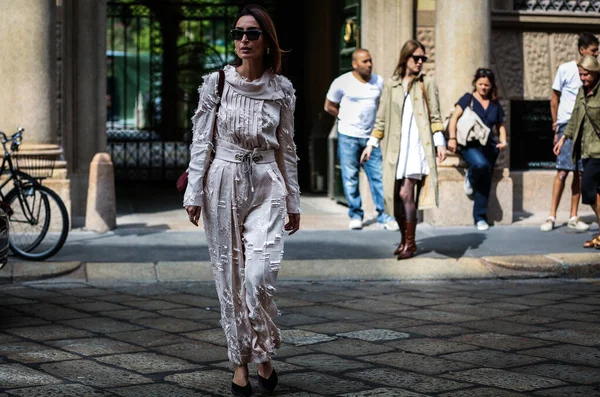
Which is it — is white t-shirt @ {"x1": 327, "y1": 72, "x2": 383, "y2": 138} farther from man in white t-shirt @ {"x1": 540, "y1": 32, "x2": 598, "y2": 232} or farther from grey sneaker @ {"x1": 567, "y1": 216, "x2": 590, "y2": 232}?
grey sneaker @ {"x1": 567, "y1": 216, "x2": 590, "y2": 232}

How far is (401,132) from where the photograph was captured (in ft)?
33.8

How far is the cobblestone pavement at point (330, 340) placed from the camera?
19.0 ft

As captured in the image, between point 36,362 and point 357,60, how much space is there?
6.71m

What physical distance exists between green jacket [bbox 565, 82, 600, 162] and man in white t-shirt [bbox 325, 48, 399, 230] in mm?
2135

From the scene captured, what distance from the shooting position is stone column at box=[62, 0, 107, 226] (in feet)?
42.3

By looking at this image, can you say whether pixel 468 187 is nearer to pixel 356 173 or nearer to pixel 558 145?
pixel 558 145

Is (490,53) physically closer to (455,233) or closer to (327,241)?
(455,233)

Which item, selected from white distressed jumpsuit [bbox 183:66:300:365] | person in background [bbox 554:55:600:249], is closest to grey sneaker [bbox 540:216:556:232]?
person in background [bbox 554:55:600:249]

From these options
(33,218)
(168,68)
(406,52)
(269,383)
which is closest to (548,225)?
(406,52)

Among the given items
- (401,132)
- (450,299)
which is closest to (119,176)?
(401,132)

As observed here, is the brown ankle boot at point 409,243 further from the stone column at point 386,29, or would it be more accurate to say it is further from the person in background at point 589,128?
the stone column at point 386,29

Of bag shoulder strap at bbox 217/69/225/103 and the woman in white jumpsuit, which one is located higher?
bag shoulder strap at bbox 217/69/225/103

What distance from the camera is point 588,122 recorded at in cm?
1120

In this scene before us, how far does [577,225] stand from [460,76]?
1992mm
